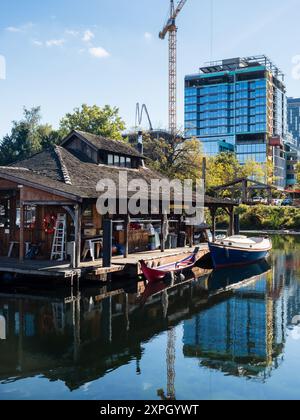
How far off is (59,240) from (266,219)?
132 ft

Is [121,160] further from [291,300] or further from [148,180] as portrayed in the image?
[291,300]

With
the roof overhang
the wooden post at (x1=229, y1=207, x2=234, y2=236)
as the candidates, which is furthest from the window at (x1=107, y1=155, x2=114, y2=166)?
the wooden post at (x1=229, y1=207, x2=234, y2=236)

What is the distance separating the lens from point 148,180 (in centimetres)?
2820

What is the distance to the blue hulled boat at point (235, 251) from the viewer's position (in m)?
25.5

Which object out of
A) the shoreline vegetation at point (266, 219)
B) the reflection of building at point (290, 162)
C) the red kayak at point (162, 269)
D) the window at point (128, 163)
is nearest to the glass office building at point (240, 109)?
the reflection of building at point (290, 162)

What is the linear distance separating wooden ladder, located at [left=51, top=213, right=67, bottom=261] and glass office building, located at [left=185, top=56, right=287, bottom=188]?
4056 inches

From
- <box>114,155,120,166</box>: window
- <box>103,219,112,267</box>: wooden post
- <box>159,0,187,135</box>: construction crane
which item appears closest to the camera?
<box>103,219,112,267</box>: wooden post

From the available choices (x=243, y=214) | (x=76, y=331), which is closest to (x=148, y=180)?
(x=76, y=331)

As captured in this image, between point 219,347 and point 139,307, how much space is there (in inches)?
189

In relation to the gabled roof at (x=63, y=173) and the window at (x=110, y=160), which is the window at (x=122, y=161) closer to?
the gabled roof at (x=63, y=173)

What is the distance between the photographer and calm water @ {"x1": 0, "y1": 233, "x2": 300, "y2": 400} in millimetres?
9625

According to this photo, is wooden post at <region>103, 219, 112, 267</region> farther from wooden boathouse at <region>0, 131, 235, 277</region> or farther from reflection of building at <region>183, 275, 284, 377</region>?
reflection of building at <region>183, 275, 284, 377</region>

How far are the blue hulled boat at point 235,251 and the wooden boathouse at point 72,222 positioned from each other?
1786 mm

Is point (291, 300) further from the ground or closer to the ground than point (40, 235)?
closer to the ground
